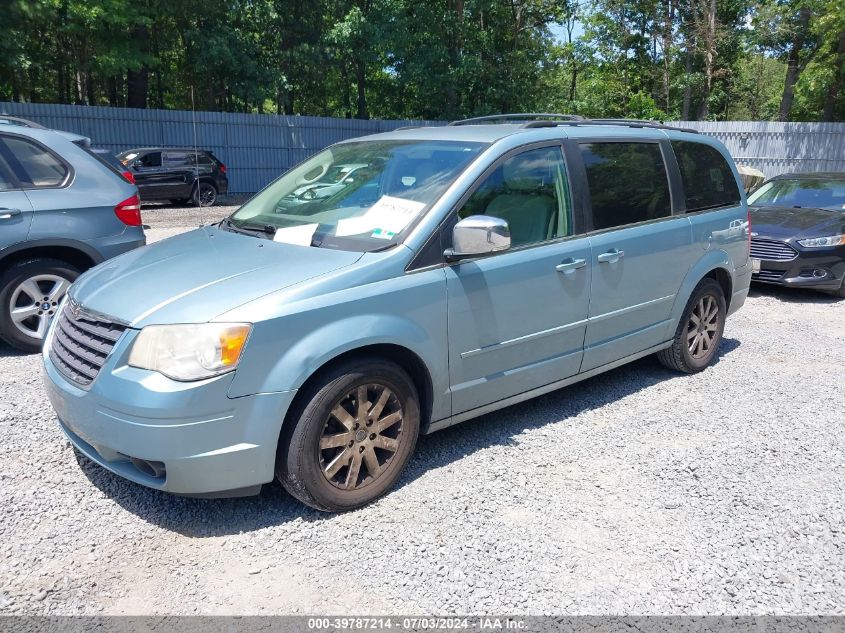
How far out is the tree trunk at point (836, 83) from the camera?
24828 millimetres

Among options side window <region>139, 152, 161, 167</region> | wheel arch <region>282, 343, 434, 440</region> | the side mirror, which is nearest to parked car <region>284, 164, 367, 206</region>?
the side mirror

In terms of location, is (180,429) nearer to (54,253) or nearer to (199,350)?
(199,350)

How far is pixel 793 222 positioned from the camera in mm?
9047

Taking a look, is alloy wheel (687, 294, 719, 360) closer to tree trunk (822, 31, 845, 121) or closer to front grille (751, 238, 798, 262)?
front grille (751, 238, 798, 262)

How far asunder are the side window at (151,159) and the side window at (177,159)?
20 centimetres

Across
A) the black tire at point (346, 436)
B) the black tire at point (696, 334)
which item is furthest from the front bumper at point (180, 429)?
the black tire at point (696, 334)

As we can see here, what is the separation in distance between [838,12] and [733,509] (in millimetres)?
23525

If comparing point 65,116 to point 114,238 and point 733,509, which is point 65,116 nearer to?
point 114,238

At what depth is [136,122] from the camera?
64.2ft

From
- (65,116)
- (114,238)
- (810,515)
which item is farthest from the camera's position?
(65,116)

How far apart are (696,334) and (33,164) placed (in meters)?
5.48

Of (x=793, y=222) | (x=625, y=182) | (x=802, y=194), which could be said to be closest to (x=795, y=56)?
(x=802, y=194)

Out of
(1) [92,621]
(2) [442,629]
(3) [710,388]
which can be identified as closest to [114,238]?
(1) [92,621]

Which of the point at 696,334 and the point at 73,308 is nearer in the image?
the point at 73,308
